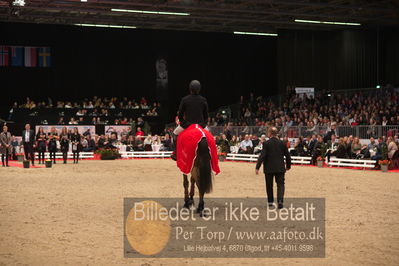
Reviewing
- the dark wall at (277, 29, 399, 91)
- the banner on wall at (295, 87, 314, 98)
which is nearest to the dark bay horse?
the banner on wall at (295, 87, 314, 98)

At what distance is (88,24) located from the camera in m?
39.4

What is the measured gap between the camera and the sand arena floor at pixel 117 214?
19.2 feet

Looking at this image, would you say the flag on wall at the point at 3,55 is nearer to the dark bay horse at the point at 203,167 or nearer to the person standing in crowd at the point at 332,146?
the person standing in crowd at the point at 332,146

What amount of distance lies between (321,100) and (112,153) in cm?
1358

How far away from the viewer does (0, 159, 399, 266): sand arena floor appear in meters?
5.87

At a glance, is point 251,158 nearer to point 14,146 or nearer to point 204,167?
point 14,146

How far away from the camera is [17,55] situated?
124 feet

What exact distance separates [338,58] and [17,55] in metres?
23.0

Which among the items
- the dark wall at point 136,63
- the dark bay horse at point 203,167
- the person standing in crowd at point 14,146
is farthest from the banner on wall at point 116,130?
the dark bay horse at point 203,167

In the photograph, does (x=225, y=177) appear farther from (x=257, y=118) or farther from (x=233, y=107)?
(x=233, y=107)

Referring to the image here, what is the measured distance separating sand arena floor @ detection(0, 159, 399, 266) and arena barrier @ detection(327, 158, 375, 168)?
311 centimetres

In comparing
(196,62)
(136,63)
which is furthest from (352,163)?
(136,63)

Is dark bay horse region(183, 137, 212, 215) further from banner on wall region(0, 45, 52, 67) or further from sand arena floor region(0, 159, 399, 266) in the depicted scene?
banner on wall region(0, 45, 52, 67)

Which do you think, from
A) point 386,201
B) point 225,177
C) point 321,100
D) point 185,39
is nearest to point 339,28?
point 321,100
